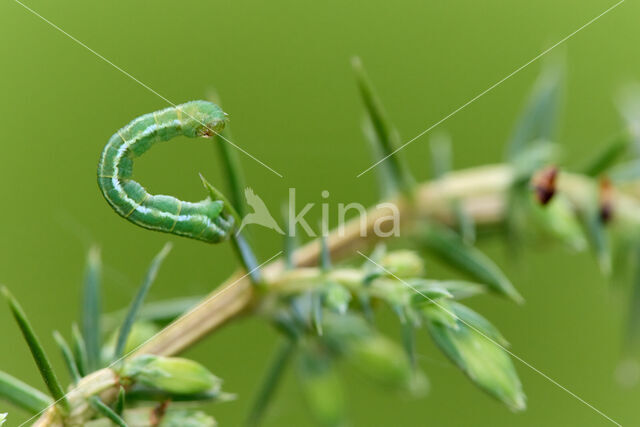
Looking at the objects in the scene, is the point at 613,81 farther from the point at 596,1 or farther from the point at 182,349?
the point at 182,349

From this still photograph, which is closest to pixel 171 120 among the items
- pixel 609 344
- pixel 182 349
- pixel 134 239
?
pixel 182 349

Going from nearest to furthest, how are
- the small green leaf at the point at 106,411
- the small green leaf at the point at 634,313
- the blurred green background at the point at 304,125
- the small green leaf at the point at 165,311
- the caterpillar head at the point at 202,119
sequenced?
the small green leaf at the point at 106,411 < the caterpillar head at the point at 202,119 < the small green leaf at the point at 165,311 < the small green leaf at the point at 634,313 < the blurred green background at the point at 304,125

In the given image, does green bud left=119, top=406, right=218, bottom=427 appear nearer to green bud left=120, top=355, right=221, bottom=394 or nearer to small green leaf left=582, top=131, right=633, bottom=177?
green bud left=120, top=355, right=221, bottom=394

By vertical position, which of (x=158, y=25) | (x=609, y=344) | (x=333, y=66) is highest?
(x=158, y=25)

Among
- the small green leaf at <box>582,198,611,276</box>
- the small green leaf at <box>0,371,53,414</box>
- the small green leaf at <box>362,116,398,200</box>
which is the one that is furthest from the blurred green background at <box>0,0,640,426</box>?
the small green leaf at <box>0,371,53,414</box>

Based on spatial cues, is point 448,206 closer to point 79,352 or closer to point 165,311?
point 165,311

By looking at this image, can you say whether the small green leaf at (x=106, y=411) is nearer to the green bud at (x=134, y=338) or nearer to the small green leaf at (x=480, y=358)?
the green bud at (x=134, y=338)

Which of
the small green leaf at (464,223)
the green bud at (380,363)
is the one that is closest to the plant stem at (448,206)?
the small green leaf at (464,223)
